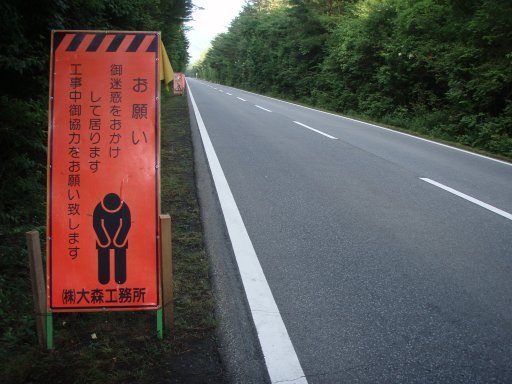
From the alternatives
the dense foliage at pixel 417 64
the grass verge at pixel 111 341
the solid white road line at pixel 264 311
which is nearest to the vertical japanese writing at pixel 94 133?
the grass verge at pixel 111 341

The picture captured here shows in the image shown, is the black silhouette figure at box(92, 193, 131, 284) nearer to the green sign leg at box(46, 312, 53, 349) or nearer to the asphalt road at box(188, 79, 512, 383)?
the green sign leg at box(46, 312, 53, 349)

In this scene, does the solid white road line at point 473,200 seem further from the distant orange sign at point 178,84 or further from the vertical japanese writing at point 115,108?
the distant orange sign at point 178,84

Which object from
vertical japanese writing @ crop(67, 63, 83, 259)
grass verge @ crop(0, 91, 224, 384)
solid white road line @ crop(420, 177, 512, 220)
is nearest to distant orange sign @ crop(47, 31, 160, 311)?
vertical japanese writing @ crop(67, 63, 83, 259)

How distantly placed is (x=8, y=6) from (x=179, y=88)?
23.4 metres

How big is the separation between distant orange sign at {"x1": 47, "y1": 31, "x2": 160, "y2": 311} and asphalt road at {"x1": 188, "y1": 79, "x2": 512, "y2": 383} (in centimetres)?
117

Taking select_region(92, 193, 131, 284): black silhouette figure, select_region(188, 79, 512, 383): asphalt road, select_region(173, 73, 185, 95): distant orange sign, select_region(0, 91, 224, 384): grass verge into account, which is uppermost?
select_region(173, 73, 185, 95): distant orange sign

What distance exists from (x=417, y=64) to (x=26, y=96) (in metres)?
14.7

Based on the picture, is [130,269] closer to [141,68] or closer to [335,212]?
[141,68]

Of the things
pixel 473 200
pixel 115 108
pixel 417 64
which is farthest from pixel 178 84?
pixel 115 108

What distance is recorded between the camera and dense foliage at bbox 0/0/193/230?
397cm

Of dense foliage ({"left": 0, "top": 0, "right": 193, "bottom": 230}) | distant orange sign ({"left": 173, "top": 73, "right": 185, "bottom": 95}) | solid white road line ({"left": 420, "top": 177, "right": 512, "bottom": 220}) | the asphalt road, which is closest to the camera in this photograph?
the asphalt road

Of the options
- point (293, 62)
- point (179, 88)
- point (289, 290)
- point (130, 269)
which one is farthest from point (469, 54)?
point (293, 62)

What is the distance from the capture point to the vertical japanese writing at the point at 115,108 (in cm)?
296

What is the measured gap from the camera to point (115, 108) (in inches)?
117
